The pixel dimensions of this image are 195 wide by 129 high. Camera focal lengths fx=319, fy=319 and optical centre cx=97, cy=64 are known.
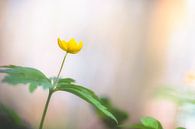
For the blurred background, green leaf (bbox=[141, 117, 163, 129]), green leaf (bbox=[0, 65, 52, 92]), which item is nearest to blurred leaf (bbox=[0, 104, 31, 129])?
green leaf (bbox=[0, 65, 52, 92])

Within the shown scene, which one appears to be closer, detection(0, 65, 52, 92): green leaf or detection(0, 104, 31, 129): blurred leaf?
detection(0, 65, 52, 92): green leaf

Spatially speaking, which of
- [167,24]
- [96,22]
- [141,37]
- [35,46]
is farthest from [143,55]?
[35,46]

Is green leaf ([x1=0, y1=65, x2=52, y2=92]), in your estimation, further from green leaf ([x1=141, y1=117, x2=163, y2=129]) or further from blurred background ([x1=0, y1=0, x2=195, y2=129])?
blurred background ([x1=0, y1=0, x2=195, y2=129])

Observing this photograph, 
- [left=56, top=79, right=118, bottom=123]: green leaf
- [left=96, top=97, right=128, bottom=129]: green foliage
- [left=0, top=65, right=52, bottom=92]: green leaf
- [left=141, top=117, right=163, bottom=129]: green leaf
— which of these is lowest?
[left=96, top=97, right=128, bottom=129]: green foliage

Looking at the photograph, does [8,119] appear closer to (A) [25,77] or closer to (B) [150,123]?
(A) [25,77]

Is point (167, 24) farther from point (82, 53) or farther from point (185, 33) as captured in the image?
point (82, 53)

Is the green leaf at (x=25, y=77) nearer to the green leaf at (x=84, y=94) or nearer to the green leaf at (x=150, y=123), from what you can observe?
the green leaf at (x=84, y=94)

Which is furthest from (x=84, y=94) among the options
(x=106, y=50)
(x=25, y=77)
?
(x=106, y=50)

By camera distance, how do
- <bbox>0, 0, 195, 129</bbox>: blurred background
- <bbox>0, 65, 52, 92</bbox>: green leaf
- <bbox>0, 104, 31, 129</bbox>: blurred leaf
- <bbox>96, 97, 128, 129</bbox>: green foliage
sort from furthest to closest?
<bbox>0, 0, 195, 129</bbox>: blurred background < <bbox>96, 97, 128, 129</bbox>: green foliage < <bbox>0, 104, 31, 129</bbox>: blurred leaf < <bbox>0, 65, 52, 92</bbox>: green leaf
